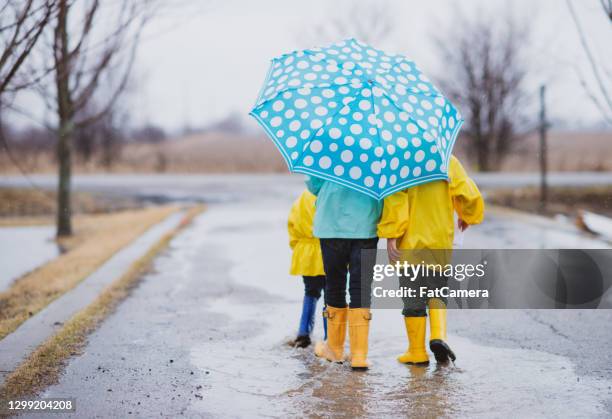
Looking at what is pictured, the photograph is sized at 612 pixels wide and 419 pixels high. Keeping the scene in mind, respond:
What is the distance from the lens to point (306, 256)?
612 centimetres

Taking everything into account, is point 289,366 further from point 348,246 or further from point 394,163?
point 394,163

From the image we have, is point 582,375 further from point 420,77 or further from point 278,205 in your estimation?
point 278,205

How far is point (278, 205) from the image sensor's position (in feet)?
63.5

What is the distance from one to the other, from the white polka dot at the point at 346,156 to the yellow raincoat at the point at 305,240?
0.93 m

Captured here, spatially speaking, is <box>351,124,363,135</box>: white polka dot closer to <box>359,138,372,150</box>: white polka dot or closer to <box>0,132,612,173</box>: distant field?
<box>359,138,372,150</box>: white polka dot

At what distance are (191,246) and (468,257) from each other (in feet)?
13.3

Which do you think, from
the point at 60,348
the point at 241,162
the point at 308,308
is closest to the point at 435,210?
the point at 308,308

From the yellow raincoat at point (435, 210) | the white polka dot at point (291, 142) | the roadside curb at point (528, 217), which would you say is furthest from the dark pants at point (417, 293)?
the roadside curb at point (528, 217)

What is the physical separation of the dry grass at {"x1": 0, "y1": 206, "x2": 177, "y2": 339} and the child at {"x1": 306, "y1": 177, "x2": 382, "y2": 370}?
8.63 feet

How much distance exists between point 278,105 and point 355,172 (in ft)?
2.26

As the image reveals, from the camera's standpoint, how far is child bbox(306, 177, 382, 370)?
5.43 m

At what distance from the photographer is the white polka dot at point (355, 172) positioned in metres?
5.13

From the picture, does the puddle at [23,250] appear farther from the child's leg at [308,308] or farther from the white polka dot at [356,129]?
the white polka dot at [356,129]

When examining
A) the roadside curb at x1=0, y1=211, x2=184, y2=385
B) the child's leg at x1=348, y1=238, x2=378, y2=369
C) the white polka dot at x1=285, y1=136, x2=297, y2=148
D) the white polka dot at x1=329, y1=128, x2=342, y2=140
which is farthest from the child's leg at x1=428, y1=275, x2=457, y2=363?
the roadside curb at x1=0, y1=211, x2=184, y2=385
